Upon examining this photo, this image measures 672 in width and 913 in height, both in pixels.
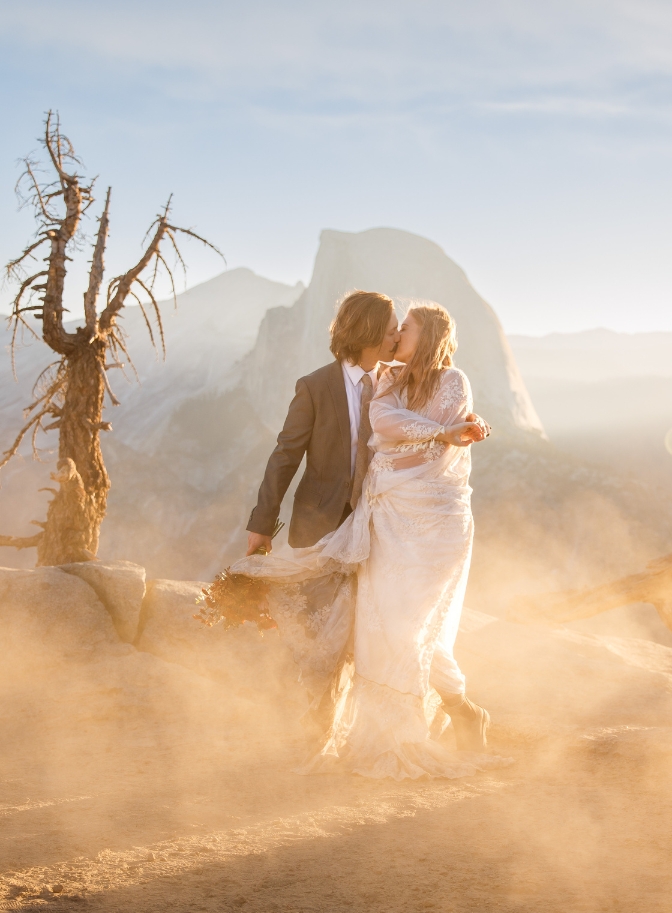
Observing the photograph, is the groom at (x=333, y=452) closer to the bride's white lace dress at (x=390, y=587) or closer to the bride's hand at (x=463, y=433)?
the bride's white lace dress at (x=390, y=587)

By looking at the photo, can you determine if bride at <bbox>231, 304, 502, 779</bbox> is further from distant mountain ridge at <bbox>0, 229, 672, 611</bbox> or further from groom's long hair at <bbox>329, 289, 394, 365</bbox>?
distant mountain ridge at <bbox>0, 229, 672, 611</bbox>

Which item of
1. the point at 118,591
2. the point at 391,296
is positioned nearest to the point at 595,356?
the point at 391,296

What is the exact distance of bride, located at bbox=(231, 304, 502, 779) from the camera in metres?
3.52

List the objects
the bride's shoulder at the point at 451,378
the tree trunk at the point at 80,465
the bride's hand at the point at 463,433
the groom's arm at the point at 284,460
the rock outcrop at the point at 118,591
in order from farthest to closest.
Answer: the tree trunk at the point at 80,465
the rock outcrop at the point at 118,591
the groom's arm at the point at 284,460
the bride's shoulder at the point at 451,378
the bride's hand at the point at 463,433

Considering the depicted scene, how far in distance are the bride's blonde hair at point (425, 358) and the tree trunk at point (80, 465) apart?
450cm

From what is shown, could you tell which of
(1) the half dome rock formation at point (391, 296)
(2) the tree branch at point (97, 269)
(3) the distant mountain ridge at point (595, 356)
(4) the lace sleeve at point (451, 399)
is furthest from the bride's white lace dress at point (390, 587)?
(3) the distant mountain ridge at point (595, 356)

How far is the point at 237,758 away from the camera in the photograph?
3.94 metres

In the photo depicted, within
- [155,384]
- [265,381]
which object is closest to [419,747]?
[265,381]

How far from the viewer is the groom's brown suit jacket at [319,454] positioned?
3.74 metres

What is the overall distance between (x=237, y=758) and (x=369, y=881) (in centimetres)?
162

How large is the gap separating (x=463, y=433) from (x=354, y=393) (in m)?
0.62

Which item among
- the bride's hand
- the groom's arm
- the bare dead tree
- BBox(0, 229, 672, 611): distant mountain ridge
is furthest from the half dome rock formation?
the bride's hand

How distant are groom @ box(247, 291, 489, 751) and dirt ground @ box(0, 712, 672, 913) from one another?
0.62 m

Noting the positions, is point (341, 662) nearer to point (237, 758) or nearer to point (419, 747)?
point (419, 747)
